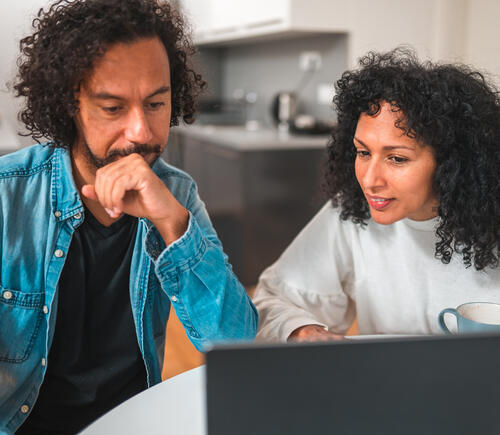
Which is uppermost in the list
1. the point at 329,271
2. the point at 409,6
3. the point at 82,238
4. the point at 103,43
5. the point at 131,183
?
the point at 409,6

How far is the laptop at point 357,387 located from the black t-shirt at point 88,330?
0.67 m

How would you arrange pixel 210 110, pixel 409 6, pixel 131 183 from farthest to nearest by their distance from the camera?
pixel 210 110 → pixel 409 6 → pixel 131 183

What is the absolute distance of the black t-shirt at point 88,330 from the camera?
41.5 inches

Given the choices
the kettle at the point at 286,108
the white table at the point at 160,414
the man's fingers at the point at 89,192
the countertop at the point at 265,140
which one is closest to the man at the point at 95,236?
the man's fingers at the point at 89,192

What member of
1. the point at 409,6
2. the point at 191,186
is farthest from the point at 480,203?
the point at 409,6

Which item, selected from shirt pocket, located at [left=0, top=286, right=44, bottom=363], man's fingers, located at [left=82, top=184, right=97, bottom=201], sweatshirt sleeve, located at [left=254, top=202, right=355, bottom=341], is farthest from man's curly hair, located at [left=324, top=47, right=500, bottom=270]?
shirt pocket, located at [left=0, top=286, right=44, bottom=363]

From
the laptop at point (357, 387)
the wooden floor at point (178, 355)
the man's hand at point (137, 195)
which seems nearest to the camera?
the laptop at point (357, 387)

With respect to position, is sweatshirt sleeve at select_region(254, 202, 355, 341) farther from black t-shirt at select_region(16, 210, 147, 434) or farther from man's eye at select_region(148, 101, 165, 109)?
man's eye at select_region(148, 101, 165, 109)

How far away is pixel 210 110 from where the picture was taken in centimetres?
470

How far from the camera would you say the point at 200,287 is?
0.96 m

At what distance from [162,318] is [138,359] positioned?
10 cm

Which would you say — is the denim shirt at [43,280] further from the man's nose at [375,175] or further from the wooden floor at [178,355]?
the wooden floor at [178,355]

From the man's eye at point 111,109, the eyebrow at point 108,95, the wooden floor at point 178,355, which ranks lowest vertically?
the wooden floor at point 178,355

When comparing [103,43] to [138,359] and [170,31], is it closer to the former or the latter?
[170,31]
